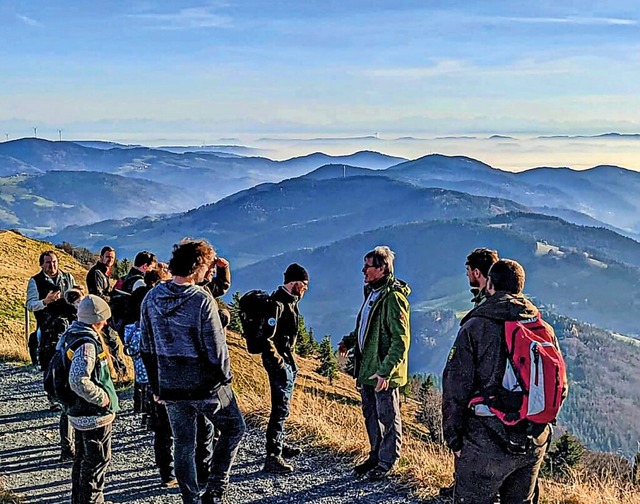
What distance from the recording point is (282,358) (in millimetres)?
6484

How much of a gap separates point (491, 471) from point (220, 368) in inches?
78.4

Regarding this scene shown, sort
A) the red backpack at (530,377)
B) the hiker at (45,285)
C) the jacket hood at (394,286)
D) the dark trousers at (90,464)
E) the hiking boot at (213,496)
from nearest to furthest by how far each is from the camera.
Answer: the red backpack at (530,377), the dark trousers at (90,464), the hiking boot at (213,496), the jacket hood at (394,286), the hiker at (45,285)

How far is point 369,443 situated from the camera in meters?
7.23

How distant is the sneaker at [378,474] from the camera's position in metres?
6.47

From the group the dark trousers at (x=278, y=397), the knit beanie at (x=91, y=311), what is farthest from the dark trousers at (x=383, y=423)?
the knit beanie at (x=91, y=311)

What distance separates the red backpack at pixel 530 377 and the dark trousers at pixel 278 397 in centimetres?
281

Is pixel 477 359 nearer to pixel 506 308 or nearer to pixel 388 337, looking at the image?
pixel 506 308

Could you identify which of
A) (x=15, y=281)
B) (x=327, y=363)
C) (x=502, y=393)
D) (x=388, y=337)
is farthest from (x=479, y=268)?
(x=327, y=363)

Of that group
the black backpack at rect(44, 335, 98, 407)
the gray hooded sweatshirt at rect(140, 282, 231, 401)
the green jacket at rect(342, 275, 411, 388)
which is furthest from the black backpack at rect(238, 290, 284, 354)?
the black backpack at rect(44, 335, 98, 407)

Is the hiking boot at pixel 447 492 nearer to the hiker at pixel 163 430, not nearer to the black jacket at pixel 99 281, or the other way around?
the hiker at pixel 163 430

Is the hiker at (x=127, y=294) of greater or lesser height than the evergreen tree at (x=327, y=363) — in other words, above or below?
above

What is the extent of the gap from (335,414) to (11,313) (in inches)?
483

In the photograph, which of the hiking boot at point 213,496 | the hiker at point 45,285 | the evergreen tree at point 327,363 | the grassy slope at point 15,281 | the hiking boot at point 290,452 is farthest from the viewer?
the evergreen tree at point 327,363

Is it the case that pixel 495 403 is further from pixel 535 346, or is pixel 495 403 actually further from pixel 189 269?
pixel 189 269
